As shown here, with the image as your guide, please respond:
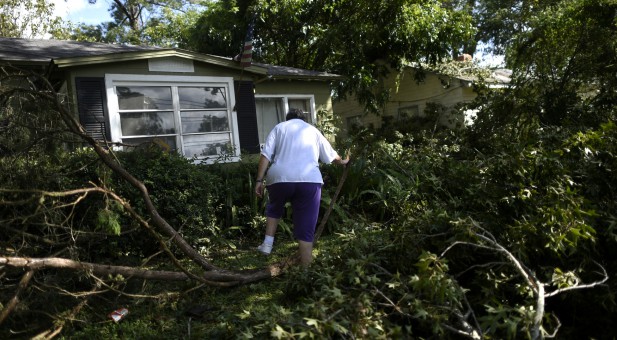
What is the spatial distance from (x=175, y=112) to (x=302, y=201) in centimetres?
590

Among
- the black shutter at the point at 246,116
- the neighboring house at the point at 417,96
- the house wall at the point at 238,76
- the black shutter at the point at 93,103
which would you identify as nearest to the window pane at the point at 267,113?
the house wall at the point at 238,76

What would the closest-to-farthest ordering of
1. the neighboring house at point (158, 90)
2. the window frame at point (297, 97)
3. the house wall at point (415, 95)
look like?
1. the neighboring house at point (158, 90)
2. the window frame at point (297, 97)
3. the house wall at point (415, 95)

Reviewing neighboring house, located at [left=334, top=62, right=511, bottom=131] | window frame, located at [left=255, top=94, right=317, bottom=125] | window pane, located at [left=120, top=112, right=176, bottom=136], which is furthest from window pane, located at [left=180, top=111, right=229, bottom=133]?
neighboring house, located at [left=334, top=62, right=511, bottom=131]

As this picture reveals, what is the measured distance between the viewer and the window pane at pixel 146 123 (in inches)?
367

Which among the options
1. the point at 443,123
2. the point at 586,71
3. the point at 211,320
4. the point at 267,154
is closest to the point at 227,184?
the point at 267,154

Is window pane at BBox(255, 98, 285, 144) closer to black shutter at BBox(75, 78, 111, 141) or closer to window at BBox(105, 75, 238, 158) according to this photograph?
window at BBox(105, 75, 238, 158)

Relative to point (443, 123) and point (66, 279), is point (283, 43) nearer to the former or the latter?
point (443, 123)

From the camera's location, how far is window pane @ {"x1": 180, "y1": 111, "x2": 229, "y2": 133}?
10.1 meters

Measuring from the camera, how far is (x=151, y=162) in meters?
6.14

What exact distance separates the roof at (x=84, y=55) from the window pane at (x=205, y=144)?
1.51m

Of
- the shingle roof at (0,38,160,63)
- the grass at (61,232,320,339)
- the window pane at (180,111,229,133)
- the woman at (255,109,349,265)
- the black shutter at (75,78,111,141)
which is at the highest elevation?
the shingle roof at (0,38,160,63)

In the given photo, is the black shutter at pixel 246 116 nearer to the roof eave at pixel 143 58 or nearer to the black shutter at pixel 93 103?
the roof eave at pixel 143 58

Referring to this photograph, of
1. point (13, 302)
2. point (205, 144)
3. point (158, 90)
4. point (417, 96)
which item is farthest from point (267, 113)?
point (13, 302)

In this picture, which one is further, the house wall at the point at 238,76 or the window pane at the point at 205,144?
the window pane at the point at 205,144
